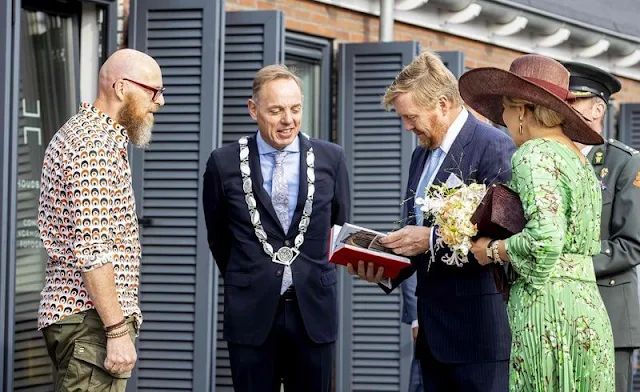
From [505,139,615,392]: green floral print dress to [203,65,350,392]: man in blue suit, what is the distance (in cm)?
129

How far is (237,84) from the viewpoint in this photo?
8.52 metres

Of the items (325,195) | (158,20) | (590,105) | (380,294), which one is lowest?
(380,294)

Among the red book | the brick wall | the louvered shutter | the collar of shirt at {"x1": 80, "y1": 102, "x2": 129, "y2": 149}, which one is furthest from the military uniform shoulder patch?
the brick wall

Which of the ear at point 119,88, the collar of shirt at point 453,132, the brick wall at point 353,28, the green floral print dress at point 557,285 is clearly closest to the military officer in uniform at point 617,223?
the collar of shirt at point 453,132

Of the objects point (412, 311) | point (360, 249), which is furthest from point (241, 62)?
point (360, 249)

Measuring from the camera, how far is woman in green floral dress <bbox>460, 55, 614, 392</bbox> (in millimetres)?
4703

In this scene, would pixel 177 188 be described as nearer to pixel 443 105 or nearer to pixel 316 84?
pixel 316 84

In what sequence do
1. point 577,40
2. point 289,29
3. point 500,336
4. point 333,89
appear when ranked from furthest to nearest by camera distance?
point 577,40 → point 333,89 → point 289,29 → point 500,336

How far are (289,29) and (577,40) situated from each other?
13.8ft

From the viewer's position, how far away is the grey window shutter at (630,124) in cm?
1360

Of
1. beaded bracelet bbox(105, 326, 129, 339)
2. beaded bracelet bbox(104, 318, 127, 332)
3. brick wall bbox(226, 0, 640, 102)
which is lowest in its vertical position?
beaded bracelet bbox(105, 326, 129, 339)

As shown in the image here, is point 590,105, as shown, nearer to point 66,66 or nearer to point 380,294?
point 66,66

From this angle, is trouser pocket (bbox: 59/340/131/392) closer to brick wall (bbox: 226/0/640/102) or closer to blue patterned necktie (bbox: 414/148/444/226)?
blue patterned necktie (bbox: 414/148/444/226)

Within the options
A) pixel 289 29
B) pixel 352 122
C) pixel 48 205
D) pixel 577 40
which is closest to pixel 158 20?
pixel 289 29
